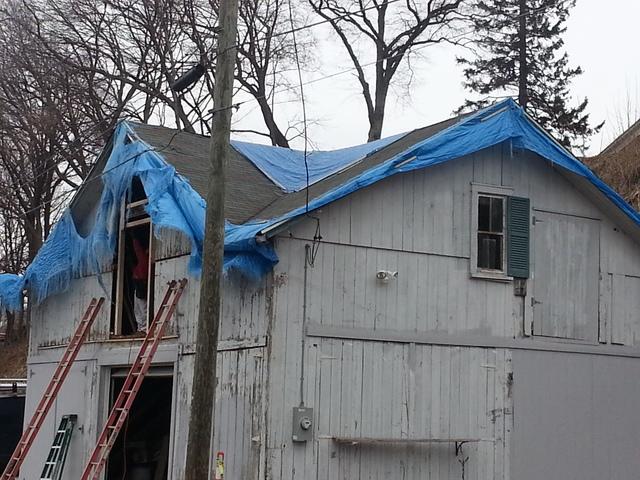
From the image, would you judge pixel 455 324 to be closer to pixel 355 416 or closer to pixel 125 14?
pixel 355 416

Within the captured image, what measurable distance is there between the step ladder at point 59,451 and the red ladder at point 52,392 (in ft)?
1.80

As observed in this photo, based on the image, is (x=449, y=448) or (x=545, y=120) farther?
(x=545, y=120)

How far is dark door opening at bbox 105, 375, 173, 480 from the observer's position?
17.5 meters

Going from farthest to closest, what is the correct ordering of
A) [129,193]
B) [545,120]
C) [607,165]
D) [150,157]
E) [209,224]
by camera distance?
1. [545,120]
2. [607,165]
3. [129,193]
4. [150,157]
5. [209,224]

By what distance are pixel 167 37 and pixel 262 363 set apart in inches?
920

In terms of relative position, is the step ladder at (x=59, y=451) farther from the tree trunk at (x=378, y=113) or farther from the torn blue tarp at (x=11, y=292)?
the tree trunk at (x=378, y=113)

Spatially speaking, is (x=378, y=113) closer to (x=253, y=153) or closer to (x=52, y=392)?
(x=253, y=153)

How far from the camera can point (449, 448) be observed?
14852mm

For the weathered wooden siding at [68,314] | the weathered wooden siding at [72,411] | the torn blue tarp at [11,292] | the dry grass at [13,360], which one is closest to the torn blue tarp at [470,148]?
the weathered wooden siding at [68,314]

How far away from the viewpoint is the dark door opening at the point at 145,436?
17484 millimetres

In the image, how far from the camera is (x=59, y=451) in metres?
18.0

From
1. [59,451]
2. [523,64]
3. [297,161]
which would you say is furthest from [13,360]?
→ [297,161]

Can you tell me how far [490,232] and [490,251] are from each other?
29cm

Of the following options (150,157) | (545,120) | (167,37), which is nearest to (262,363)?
(150,157)
